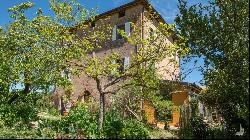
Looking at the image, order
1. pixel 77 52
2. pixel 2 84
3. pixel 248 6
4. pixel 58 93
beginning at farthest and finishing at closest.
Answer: pixel 58 93, pixel 2 84, pixel 77 52, pixel 248 6

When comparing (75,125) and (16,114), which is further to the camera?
(16,114)

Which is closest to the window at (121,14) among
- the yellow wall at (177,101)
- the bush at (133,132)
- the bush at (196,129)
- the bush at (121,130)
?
the yellow wall at (177,101)

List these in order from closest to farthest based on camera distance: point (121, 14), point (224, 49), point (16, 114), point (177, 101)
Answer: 1. point (224, 49)
2. point (16, 114)
3. point (177, 101)
4. point (121, 14)

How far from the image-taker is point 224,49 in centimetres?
1369

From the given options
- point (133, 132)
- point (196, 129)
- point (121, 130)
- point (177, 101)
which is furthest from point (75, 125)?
point (177, 101)

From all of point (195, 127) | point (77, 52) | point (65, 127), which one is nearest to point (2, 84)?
point (77, 52)

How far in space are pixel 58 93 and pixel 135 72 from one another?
60.5 ft

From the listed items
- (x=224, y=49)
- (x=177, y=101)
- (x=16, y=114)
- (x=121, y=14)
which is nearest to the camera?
(x=224, y=49)

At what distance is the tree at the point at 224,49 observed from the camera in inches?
503

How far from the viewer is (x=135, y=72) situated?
49.4 ft

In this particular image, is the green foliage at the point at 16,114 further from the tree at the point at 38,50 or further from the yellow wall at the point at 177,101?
the yellow wall at the point at 177,101

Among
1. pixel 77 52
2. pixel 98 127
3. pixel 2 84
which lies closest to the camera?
pixel 98 127

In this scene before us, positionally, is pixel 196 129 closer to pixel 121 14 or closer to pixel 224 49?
pixel 224 49

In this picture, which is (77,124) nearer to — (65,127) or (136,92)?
(65,127)
